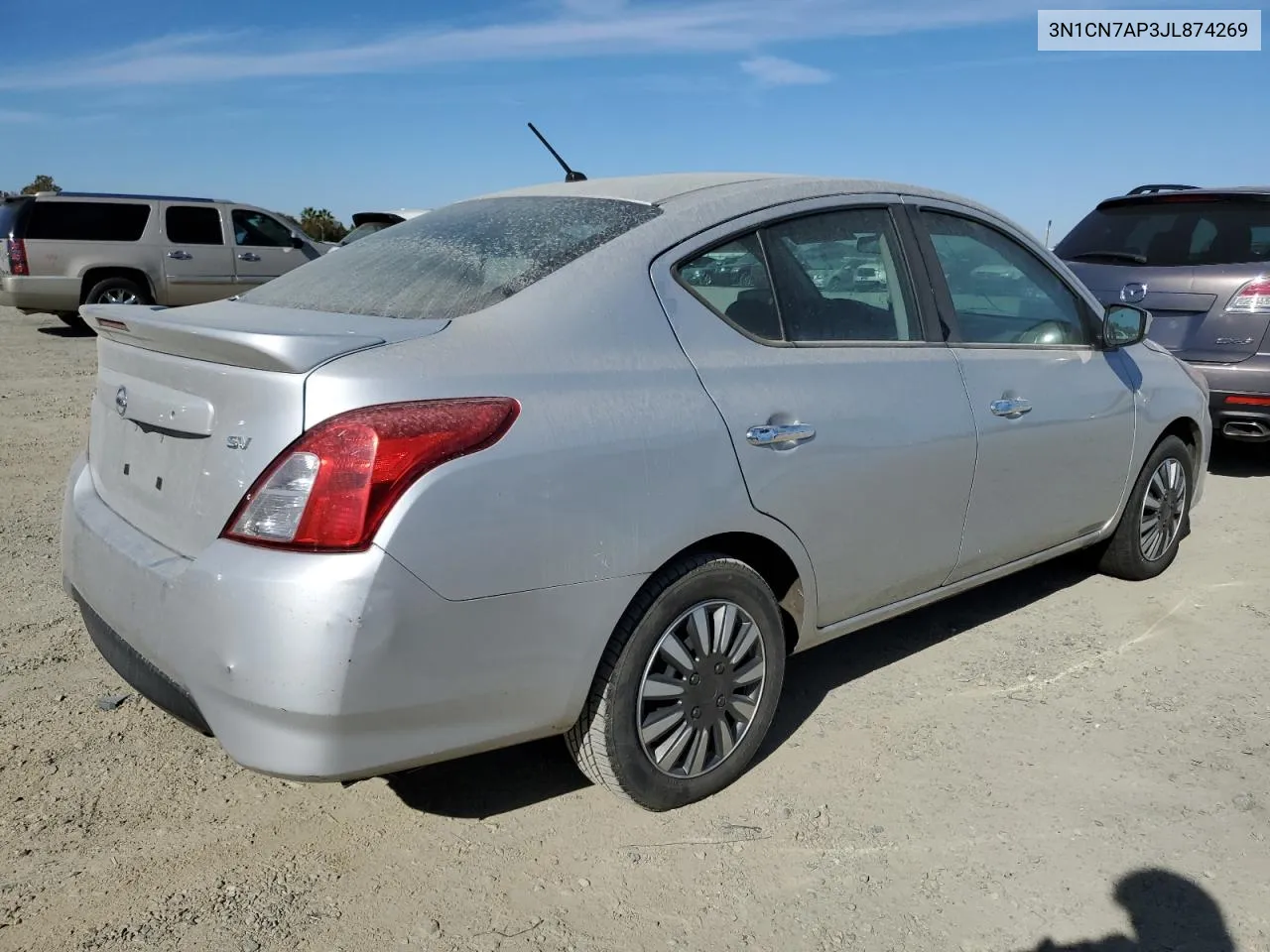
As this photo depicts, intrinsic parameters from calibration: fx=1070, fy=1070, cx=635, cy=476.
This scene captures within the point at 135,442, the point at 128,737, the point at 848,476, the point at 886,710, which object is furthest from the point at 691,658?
the point at 128,737

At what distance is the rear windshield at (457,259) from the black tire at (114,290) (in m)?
11.5

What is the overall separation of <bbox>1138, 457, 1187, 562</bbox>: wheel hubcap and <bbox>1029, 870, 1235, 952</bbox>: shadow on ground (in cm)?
222

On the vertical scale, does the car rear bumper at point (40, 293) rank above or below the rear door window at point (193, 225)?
below

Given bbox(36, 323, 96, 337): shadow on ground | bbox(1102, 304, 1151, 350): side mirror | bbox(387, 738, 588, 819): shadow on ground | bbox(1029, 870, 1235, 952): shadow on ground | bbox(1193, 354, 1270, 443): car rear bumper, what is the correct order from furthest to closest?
bbox(36, 323, 96, 337): shadow on ground, bbox(1193, 354, 1270, 443): car rear bumper, bbox(1102, 304, 1151, 350): side mirror, bbox(387, 738, 588, 819): shadow on ground, bbox(1029, 870, 1235, 952): shadow on ground

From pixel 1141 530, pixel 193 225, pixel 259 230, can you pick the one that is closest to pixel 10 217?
pixel 193 225

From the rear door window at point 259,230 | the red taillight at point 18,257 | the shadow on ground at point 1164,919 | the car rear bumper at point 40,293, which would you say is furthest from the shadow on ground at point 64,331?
the shadow on ground at point 1164,919

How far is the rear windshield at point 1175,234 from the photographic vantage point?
20.6 feet

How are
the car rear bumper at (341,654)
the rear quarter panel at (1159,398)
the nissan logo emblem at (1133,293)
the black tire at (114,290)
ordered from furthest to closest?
the black tire at (114,290) < the nissan logo emblem at (1133,293) < the rear quarter panel at (1159,398) < the car rear bumper at (341,654)

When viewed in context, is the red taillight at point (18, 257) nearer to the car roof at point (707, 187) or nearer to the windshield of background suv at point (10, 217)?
the windshield of background suv at point (10, 217)

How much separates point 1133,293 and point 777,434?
183 inches

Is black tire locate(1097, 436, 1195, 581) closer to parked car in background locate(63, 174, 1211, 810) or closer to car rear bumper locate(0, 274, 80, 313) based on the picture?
parked car in background locate(63, 174, 1211, 810)

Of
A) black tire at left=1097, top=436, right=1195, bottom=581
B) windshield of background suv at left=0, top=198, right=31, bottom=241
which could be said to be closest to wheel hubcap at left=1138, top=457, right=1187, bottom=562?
black tire at left=1097, top=436, right=1195, bottom=581

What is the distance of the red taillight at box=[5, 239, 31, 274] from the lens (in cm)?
1288

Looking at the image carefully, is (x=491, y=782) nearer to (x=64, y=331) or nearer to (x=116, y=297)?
(x=116, y=297)
